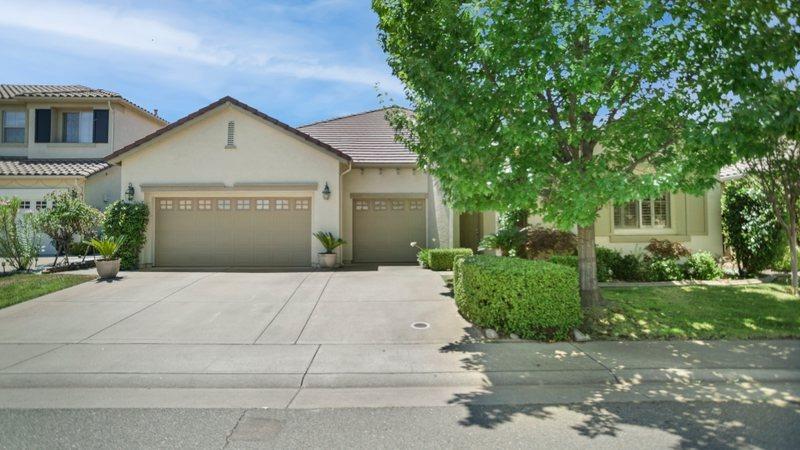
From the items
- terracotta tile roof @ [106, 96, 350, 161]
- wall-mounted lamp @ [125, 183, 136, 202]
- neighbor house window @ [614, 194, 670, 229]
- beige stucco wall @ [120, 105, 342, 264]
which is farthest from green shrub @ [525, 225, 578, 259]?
wall-mounted lamp @ [125, 183, 136, 202]

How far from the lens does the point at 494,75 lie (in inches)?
279

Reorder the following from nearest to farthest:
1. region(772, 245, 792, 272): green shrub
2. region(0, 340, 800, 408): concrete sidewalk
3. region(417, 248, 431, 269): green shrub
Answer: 1. region(0, 340, 800, 408): concrete sidewalk
2. region(772, 245, 792, 272): green shrub
3. region(417, 248, 431, 269): green shrub

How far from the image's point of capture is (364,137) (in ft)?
56.8

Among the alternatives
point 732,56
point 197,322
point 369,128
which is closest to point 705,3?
point 732,56

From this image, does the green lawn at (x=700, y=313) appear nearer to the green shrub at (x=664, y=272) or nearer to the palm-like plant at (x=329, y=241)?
the green shrub at (x=664, y=272)

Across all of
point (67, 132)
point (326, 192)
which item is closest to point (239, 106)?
point (326, 192)

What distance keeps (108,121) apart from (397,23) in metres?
17.8

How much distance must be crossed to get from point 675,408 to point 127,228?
548 inches

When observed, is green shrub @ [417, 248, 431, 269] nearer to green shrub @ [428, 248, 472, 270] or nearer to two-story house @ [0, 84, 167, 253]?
green shrub @ [428, 248, 472, 270]

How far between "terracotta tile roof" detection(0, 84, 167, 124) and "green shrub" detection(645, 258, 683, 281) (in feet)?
72.2

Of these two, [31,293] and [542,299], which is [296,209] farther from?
[542,299]

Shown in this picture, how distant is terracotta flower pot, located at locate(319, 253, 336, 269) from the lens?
43.7ft

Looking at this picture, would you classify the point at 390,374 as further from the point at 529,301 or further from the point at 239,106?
the point at 239,106

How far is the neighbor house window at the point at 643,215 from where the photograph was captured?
516 inches
